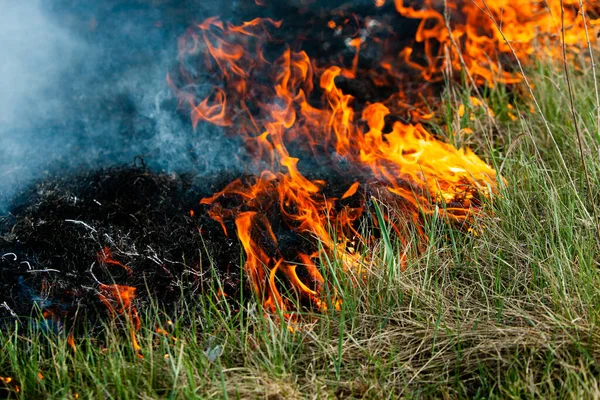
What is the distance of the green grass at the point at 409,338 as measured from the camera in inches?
101

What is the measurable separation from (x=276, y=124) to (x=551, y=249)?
90.9 inches

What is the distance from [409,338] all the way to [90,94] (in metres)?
3.09

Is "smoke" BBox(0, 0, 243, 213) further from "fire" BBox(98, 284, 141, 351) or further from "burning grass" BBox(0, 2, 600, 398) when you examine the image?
"fire" BBox(98, 284, 141, 351)

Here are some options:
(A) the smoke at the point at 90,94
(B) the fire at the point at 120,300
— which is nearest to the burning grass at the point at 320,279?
(B) the fire at the point at 120,300

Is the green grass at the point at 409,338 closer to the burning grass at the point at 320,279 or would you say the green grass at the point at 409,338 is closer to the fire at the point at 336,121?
the burning grass at the point at 320,279

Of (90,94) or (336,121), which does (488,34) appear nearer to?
(336,121)

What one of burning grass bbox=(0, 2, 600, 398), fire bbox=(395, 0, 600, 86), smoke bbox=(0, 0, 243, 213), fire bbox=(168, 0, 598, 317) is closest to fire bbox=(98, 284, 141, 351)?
burning grass bbox=(0, 2, 600, 398)

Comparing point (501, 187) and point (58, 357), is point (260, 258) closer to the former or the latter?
point (58, 357)

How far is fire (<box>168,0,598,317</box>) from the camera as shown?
3.50 metres

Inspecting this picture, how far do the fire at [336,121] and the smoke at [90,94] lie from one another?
8.0 inches

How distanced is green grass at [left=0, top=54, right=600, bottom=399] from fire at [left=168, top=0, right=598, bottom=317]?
0.21 m

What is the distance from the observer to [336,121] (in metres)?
4.71

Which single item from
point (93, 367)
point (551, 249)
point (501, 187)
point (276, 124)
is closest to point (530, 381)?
point (551, 249)

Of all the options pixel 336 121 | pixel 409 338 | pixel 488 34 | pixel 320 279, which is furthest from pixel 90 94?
pixel 488 34
